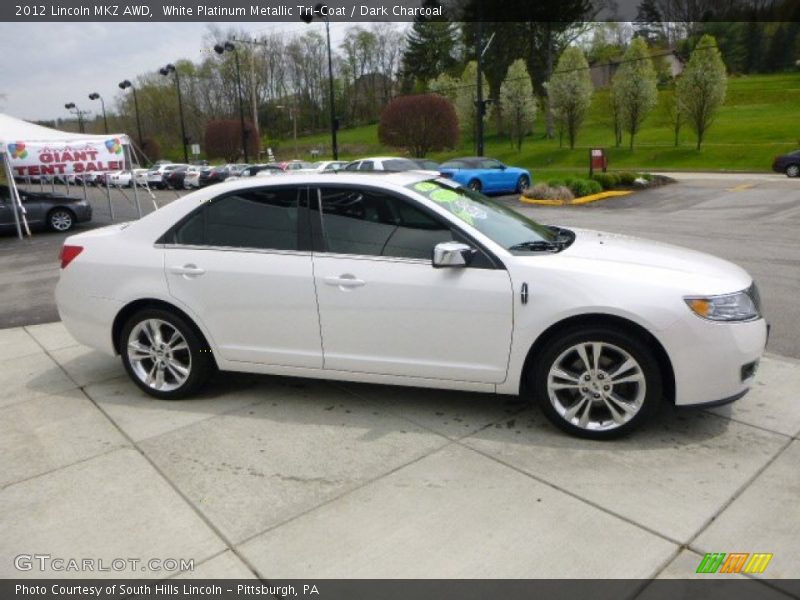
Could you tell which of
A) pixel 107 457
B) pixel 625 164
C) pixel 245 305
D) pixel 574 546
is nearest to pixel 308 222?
pixel 245 305

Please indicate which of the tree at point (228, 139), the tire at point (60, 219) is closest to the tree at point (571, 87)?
the tree at point (228, 139)

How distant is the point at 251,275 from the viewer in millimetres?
4102

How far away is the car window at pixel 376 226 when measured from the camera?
3.85 meters

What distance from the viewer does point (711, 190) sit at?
71.9 ft

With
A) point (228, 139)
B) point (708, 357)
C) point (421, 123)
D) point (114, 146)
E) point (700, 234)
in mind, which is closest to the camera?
point (708, 357)

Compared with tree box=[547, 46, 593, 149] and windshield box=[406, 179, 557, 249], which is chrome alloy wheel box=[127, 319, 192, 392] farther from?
tree box=[547, 46, 593, 149]

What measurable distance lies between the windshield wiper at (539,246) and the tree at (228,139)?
183 ft

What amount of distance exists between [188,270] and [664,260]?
10.0ft

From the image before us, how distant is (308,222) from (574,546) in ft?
8.12

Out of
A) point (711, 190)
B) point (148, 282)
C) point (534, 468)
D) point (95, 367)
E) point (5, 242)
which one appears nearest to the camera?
point (534, 468)

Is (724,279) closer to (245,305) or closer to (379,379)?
(379,379)

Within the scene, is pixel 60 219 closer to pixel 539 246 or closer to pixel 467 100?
pixel 539 246

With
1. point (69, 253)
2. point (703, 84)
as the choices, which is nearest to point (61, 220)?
point (69, 253)

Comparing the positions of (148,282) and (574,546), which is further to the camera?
(148,282)
